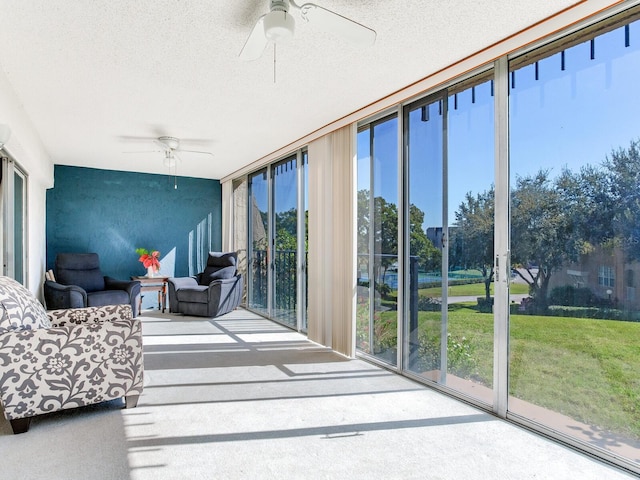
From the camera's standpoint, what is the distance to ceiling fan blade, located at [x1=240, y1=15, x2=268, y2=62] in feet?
6.86

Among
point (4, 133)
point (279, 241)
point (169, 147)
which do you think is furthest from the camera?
point (279, 241)

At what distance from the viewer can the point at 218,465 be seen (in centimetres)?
208

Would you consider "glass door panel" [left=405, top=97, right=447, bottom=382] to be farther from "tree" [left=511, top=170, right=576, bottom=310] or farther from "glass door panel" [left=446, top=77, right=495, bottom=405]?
"tree" [left=511, top=170, right=576, bottom=310]

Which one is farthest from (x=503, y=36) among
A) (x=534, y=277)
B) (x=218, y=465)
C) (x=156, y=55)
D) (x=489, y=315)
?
(x=218, y=465)

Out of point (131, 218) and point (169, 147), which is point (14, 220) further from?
point (131, 218)

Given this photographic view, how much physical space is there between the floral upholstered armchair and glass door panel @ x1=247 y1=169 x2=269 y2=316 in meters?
3.60

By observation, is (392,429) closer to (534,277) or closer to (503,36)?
(534,277)

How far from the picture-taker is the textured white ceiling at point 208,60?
2.25 m

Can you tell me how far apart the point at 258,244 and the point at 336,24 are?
482 centimetres

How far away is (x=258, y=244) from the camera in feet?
21.8

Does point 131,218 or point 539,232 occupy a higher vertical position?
point 131,218

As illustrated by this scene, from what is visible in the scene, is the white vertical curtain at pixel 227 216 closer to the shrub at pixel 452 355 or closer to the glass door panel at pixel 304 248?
the glass door panel at pixel 304 248

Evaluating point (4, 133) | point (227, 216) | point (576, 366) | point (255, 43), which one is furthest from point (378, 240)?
point (227, 216)

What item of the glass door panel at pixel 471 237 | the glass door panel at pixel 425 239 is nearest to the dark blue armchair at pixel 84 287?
the glass door panel at pixel 425 239
